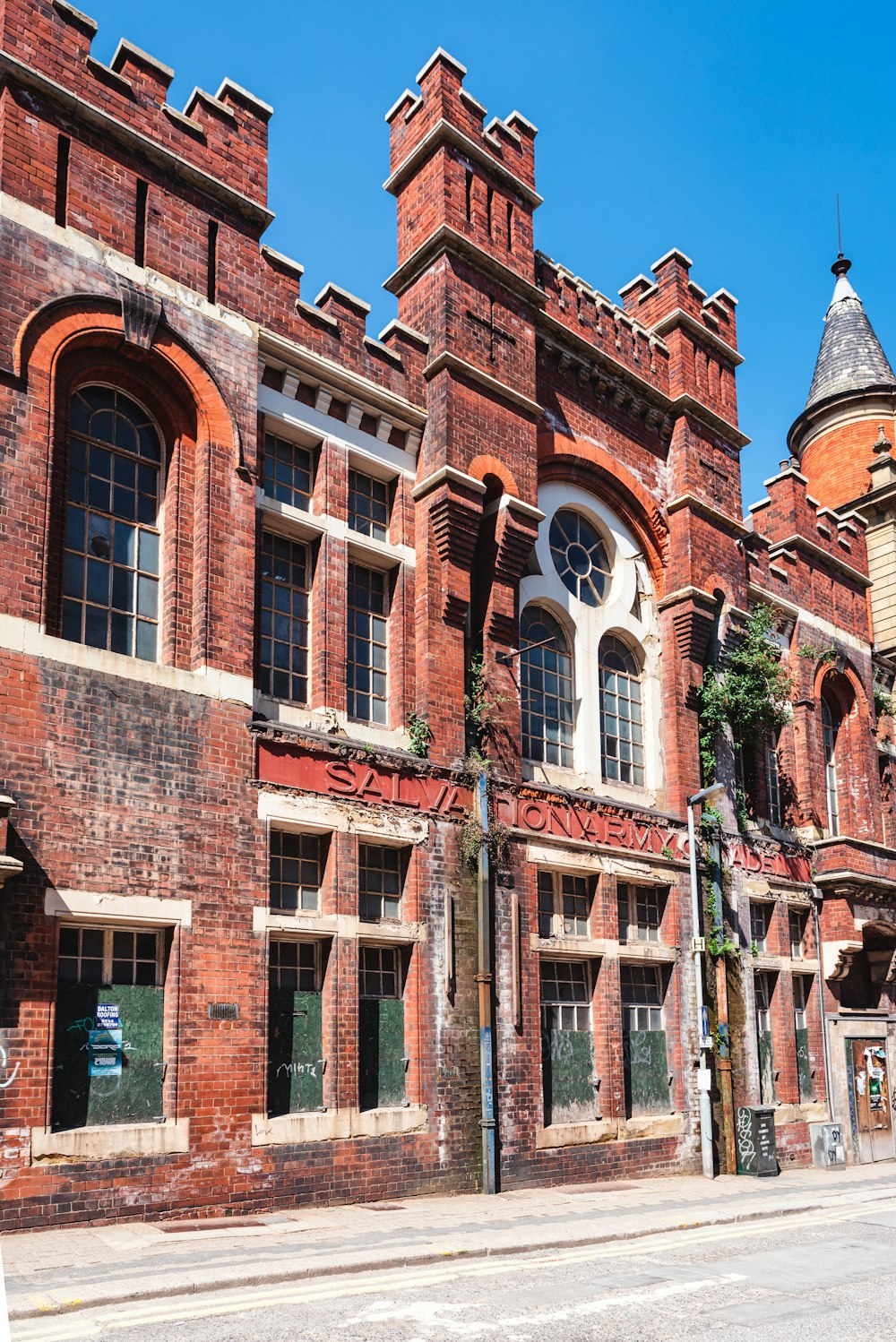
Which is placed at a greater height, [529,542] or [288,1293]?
[529,542]

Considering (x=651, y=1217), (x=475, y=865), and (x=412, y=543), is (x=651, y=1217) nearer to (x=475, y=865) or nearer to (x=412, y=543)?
(x=475, y=865)

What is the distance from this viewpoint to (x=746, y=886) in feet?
74.0

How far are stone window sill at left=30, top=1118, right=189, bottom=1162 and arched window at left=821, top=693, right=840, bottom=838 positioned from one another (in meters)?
17.4

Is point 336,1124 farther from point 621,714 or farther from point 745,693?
point 745,693

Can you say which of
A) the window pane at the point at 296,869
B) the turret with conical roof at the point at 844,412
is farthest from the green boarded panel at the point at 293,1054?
the turret with conical roof at the point at 844,412

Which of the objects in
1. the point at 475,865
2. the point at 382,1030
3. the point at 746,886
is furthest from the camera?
the point at 746,886

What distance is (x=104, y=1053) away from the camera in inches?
485

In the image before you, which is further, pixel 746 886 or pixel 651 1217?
pixel 746 886

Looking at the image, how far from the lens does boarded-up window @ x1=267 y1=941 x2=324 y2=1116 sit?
14016 mm

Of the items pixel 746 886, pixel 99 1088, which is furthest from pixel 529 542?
pixel 99 1088

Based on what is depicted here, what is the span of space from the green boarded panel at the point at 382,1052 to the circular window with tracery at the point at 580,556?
26.8 ft

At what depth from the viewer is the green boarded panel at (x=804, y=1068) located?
2339cm

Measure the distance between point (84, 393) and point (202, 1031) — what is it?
719 cm

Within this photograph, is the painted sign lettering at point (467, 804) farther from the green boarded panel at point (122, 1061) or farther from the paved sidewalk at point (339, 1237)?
the paved sidewalk at point (339, 1237)
